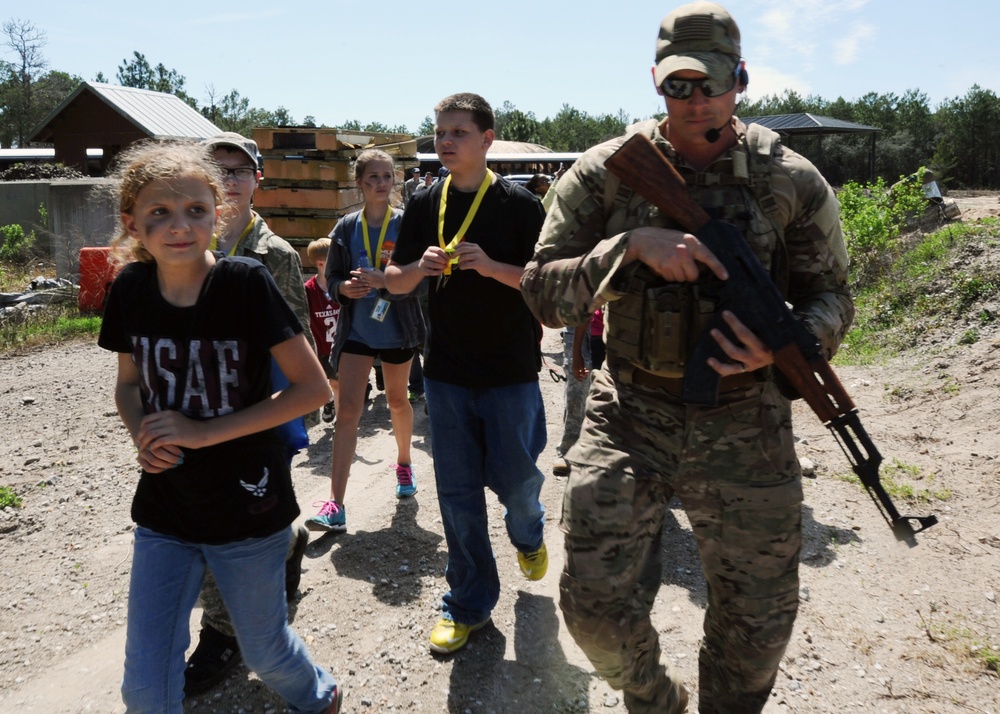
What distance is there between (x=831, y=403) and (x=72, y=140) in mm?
29266

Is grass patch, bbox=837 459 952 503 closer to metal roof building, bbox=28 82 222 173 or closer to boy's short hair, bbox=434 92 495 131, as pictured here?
boy's short hair, bbox=434 92 495 131

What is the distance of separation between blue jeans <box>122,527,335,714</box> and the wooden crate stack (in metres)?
8.10

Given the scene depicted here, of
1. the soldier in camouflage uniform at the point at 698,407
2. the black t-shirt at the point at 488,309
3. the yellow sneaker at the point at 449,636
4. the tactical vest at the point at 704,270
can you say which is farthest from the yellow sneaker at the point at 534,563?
the tactical vest at the point at 704,270

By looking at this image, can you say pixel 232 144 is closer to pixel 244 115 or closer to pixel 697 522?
pixel 697 522

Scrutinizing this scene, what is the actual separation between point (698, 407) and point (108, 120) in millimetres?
27623

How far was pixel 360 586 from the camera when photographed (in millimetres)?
3898

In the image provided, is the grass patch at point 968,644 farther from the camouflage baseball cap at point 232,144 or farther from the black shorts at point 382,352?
the camouflage baseball cap at point 232,144

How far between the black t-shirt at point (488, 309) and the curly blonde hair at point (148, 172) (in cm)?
111

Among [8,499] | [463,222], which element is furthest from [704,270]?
[8,499]

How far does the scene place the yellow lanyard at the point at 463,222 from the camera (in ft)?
10.8

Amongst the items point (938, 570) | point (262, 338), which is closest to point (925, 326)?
point (938, 570)

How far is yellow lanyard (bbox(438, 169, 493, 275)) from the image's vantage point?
3279 millimetres

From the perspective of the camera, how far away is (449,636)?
3.29 m

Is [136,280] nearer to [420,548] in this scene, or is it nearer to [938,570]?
[420,548]
